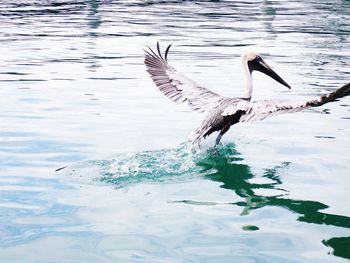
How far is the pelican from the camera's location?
8.11m

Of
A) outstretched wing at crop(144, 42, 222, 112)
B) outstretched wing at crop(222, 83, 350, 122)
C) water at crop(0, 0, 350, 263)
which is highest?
outstretched wing at crop(222, 83, 350, 122)

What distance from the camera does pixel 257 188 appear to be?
810 cm

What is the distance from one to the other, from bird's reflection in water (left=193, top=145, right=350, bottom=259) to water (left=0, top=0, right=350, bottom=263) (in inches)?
0.8

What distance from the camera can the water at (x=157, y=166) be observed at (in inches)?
249

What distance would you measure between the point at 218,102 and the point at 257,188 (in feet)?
5.66

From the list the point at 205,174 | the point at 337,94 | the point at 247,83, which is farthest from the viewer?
the point at 247,83

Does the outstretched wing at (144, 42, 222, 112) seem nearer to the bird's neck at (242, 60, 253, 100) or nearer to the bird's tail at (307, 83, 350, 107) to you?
the bird's neck at (242, 60, 253, 100)

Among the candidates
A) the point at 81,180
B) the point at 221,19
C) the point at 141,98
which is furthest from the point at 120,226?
the point at 221,19

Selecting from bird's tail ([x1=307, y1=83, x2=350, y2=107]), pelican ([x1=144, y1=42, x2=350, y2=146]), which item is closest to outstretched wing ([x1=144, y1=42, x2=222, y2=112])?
pelican ([x1=144, y1=42, x2=350, y2=146])

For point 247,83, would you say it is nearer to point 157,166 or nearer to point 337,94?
point 157,166

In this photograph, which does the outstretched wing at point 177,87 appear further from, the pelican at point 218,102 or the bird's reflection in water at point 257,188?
the bird's reflection in water at point 257,188

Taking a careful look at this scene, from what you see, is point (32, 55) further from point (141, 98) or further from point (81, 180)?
point (81, 180)

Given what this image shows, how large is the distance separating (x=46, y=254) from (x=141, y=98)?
24.5 ft

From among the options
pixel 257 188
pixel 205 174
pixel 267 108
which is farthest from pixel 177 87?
pixel 257 188
